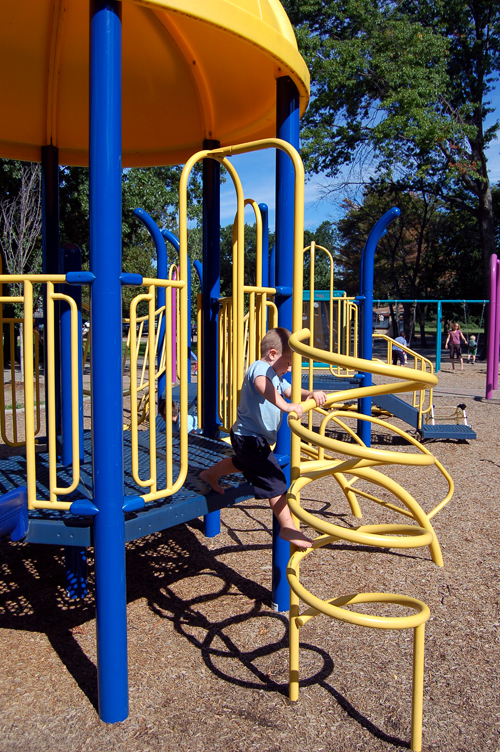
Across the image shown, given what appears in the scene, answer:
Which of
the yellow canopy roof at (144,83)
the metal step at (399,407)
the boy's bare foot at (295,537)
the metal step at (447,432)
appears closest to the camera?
the boy's bare foot at (295,537)

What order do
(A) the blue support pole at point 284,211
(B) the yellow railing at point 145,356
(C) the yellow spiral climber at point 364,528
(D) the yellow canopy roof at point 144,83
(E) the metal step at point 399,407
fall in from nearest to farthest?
(C) the yellow spiral climber at point 364,528
(B) the yellow railing at point 145,356
(A) the blue support pole at point 284,211
(D) the yellow canopy roof at point 144,83
(E) the metal step at point 399,407

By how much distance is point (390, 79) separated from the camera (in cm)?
1861

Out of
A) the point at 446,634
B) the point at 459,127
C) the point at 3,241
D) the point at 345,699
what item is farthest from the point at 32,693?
the point at 459,127

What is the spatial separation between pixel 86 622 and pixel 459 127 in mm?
20829

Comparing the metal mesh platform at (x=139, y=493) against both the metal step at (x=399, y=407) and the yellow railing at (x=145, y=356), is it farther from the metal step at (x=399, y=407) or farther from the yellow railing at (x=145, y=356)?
the metal step at (x=399, y=407)

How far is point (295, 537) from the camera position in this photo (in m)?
2.82

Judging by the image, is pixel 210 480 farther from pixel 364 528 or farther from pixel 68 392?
pixel 68 392

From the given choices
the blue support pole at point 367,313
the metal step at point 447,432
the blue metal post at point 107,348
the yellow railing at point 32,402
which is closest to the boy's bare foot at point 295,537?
the blue metal post at point 107,348

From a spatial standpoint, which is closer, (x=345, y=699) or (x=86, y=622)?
(x=345, y=699)

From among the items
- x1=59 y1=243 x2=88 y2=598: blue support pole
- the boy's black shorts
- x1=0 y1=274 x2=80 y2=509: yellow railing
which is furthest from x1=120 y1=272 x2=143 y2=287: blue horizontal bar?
x1=59 y1=243 x2=88 y2=598: blue support pole

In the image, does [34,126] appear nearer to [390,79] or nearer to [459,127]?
[390,79]

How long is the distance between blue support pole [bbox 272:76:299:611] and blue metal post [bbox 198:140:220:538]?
36.7 inches

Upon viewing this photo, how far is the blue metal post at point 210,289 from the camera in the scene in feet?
14.1

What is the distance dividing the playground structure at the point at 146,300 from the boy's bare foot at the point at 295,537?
0.33 m
